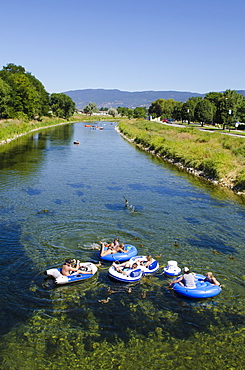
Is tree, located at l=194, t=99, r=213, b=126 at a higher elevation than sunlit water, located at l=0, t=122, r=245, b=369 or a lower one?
higher

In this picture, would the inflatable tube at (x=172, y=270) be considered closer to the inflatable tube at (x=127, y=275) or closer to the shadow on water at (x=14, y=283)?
the inflatable tube at (x=127, y=275)

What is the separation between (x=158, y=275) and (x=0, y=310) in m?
7.23

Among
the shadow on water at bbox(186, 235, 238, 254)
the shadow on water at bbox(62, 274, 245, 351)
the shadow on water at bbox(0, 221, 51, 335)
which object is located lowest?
the shadow on water at bbox(62, 274, 245, 351)

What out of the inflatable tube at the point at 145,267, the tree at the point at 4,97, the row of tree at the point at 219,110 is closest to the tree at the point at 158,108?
the row of tree at the point at 219,110

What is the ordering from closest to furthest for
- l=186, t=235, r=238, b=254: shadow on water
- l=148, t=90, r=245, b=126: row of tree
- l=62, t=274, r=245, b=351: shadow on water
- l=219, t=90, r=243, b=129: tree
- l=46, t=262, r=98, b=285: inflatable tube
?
l=62, t=274, r=245, b=351: shadow on water
l=46, t=262, r=98, b=285: inflatable tube
l=186, t=235, r=238, b=254: shadow on water
l=219, t=90, r=243, b=129: tree
l=148, t=90, r=245, b=126: row of tree

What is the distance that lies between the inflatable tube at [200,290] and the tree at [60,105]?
14094cm

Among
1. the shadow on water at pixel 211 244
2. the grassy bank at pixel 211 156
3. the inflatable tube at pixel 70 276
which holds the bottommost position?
the shadow on water at pixel 211 244

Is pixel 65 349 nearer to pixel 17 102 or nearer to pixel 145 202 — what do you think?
pixel 145 202

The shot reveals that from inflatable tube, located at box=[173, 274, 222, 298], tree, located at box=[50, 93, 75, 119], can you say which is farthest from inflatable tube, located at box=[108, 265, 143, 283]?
tree, located at box=[50, 93, 75, 119]

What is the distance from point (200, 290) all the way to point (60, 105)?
148338mm

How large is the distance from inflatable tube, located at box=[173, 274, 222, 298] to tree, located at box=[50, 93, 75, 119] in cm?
14094

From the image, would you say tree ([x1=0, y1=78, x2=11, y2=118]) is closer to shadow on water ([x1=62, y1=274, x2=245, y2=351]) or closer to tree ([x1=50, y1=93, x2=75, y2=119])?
tree ([x1=50, y1=93, x2=75, y2=119])

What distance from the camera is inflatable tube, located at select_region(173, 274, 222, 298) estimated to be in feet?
47.3

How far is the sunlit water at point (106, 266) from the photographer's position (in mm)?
12023
